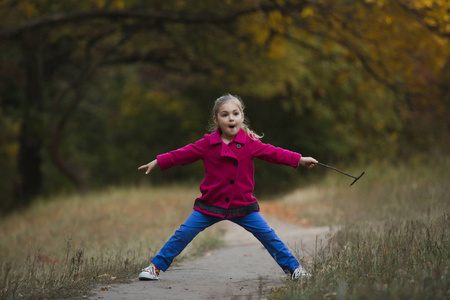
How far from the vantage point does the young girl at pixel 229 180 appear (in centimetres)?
518

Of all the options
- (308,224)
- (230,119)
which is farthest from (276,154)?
(308,224)

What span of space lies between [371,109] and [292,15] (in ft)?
24.2

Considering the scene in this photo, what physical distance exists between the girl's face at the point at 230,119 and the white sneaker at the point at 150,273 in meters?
1.37

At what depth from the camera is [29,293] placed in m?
4.45

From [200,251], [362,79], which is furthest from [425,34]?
[200,251]

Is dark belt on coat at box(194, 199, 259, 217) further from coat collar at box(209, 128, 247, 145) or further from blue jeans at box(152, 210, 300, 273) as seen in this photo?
coat collar at box(209, 128, 247, 145)

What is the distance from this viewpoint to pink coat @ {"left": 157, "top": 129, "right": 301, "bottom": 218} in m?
5.17

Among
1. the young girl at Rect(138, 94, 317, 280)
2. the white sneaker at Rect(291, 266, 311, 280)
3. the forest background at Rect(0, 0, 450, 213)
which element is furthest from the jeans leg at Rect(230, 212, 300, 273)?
the forest background at Rect(0, 0, 450, 213)

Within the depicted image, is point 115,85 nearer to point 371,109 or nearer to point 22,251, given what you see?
point 371,109

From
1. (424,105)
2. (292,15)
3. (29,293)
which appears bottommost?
(29,293)

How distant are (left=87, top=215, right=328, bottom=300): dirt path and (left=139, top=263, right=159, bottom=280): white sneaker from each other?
56 mm

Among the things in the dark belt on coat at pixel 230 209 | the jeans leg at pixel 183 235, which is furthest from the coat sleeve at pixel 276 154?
the jeans leg at pixel 183 235

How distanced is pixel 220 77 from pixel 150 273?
12.9 m

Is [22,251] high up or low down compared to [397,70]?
down
